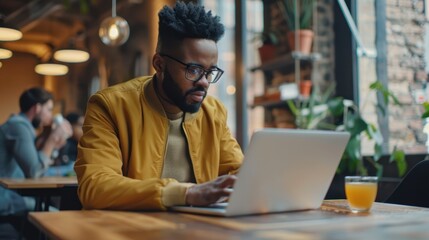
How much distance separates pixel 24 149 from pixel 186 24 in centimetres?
237

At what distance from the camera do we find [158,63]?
1.97m

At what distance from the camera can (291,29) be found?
4.68m

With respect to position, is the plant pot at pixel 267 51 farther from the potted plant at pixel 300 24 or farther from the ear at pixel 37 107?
the ear at pixel 37 107

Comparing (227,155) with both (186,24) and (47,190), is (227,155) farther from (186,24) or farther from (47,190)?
(47,190)

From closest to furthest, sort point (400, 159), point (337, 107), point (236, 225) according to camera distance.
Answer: point (236, 225) → point (400, 159) → point (337, 107)

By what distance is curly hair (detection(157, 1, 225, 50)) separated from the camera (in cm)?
183

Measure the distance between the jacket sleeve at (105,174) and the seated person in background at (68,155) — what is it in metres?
3.06

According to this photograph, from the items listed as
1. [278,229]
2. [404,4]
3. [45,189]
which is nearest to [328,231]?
[278,229]

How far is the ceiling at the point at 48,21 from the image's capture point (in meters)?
8.36

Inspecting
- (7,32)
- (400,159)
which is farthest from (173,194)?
(7,32)

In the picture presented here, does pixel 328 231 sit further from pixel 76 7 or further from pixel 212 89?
pixel 76 7

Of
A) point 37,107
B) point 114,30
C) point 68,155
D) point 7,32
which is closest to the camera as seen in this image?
point 37,107

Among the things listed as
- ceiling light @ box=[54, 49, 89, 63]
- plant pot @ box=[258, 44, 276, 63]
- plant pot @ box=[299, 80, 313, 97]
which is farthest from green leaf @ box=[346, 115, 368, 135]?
ceiling light @ box=[54, 49, 89, 63]

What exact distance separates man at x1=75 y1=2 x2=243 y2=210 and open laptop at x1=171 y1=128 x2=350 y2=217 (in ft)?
1.14
